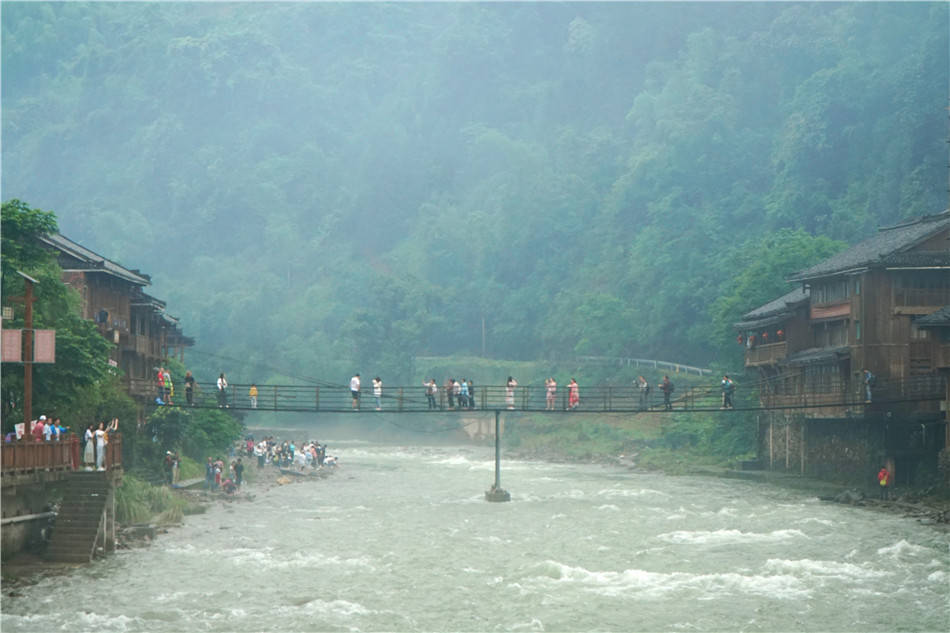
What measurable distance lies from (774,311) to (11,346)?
41.9 m

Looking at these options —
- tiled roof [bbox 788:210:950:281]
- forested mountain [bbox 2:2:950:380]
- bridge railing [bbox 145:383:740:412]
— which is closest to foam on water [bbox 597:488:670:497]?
bridge railing [bbox 145:383:740:412]

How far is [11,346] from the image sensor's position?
105 ft

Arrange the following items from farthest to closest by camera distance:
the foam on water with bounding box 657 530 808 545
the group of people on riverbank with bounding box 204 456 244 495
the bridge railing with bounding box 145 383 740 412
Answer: the group of people on riverbank with bounding box 204 456 244 495, the bridge railing with bounding box 145 383 740 412, the foam on water with bounding box 657 530 808 545

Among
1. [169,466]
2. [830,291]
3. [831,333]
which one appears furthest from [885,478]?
[169,466]

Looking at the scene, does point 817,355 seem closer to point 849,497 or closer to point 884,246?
point 884,246

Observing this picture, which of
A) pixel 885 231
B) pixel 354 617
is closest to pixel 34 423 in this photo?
pixel 354 617

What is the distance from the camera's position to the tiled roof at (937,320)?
149ft

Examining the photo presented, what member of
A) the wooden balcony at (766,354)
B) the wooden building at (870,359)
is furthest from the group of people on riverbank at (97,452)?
the wooden balcony at (766,354)

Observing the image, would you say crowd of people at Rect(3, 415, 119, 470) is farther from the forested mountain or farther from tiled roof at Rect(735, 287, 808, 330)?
the forested mountain

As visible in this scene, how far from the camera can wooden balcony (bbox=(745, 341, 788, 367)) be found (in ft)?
202

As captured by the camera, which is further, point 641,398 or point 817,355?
point 817,355

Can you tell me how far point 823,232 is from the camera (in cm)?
9712

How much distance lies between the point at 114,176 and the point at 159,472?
15214cm

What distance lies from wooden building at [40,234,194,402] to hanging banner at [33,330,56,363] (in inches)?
437
